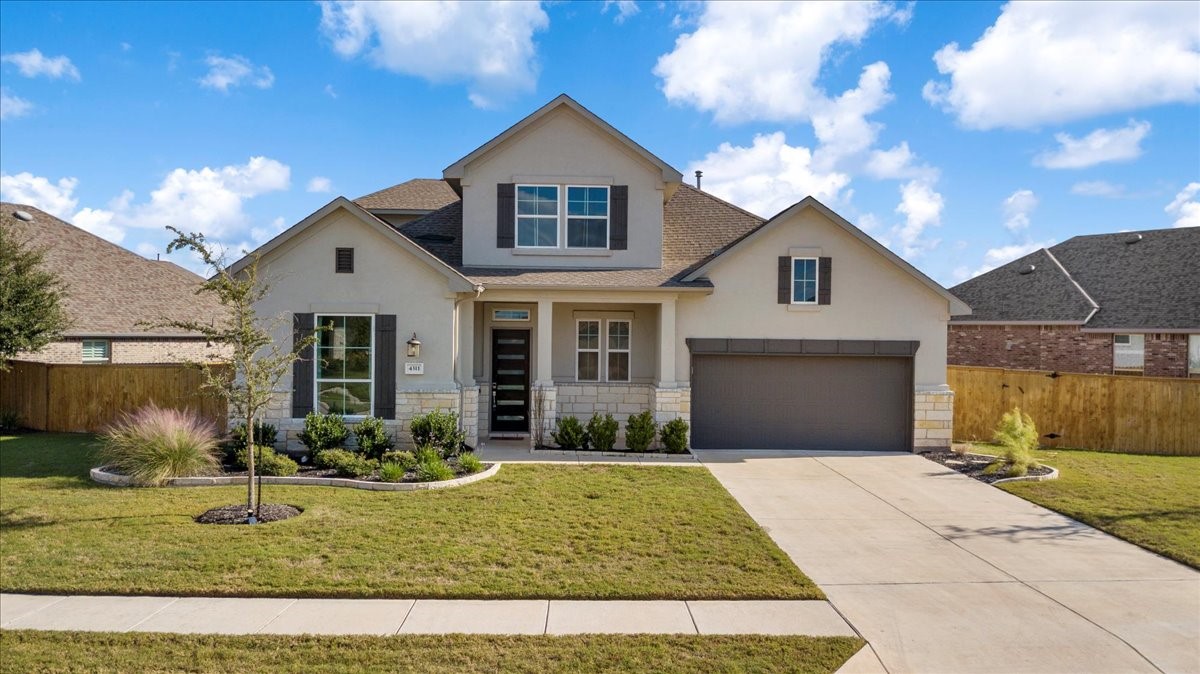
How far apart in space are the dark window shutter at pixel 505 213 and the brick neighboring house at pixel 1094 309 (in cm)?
1808

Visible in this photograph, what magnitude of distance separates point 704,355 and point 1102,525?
24.1 feet

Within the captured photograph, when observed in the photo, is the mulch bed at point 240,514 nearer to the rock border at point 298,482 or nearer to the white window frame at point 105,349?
the rock border at point 298,482

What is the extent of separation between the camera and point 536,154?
14969 millimetres

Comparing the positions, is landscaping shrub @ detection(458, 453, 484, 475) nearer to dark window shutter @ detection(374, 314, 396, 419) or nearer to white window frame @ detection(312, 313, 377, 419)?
dark window shutter @ detection(374, 314, 396, 419)

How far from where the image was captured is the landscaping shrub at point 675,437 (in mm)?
13766

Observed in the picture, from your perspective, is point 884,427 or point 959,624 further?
point 884,427

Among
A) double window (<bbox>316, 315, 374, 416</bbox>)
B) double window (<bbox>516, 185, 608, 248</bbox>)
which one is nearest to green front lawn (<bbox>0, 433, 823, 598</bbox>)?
double window (<bbox>316, 315, 374, 416</bbox>)

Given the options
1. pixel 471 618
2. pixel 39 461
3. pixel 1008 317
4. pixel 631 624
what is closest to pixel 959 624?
pixel 631 624

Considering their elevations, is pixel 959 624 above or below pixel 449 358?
below

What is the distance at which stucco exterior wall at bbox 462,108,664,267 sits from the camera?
48.9ft

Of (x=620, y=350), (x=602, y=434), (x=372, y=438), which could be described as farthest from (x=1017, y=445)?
(x=372, y=438)

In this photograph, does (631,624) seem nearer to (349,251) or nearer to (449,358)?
(449,358)

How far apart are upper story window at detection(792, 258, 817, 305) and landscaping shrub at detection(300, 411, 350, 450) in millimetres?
9242

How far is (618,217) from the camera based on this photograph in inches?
591
